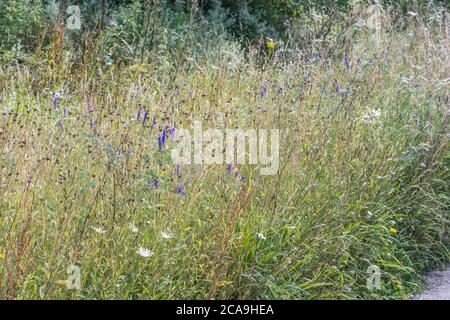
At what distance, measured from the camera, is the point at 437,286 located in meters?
5.58

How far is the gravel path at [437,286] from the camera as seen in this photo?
5.35 metres

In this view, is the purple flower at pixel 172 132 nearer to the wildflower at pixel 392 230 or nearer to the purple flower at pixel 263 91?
the purple flower at pixel 263 91

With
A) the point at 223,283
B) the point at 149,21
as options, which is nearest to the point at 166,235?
the point at 223,283

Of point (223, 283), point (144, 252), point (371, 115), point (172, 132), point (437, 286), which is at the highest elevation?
point (172, 132)

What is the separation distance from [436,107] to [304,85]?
1.16m

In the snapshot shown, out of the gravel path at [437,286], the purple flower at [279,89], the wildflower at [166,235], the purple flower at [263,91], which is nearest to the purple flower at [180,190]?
the wildflower at [166,235]

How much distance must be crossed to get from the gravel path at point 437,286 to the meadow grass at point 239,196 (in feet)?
0.27

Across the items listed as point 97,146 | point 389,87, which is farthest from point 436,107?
point 97,146

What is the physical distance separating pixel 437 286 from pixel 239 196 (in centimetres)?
181

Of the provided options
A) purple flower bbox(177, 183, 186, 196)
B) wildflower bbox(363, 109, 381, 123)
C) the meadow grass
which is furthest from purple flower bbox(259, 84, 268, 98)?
purple flower bbox(177, 183, 186, 196)

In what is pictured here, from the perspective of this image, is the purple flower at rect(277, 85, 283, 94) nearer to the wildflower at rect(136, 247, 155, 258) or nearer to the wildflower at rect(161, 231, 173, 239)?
the wildflower at rect(161, 231, 173, 239)

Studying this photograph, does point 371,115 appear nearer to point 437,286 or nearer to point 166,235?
point 437,286

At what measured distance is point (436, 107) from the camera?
6754 millimetres

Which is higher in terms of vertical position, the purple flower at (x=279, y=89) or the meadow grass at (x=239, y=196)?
the purple flower at (x=279, y=89)
